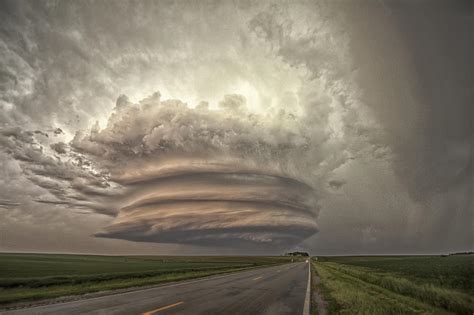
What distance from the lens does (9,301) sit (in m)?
10.7

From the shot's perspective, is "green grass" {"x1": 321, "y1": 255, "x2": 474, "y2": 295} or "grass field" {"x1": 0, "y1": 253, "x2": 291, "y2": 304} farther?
"green grass" {"x1": 321, "y1": 255, "x2": 474, "y2": 295}

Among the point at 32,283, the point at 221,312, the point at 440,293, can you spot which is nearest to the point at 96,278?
the point at 32,283

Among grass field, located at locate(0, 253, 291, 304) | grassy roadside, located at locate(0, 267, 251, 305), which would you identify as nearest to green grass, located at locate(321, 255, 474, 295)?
grassy roadside, located at locate(0, 267, 251, 305)

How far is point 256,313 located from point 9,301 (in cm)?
946

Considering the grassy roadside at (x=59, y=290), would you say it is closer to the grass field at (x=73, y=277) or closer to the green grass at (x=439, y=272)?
the grass field at (x=73, y=277)

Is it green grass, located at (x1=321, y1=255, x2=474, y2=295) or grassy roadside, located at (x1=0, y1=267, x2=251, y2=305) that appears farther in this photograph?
green grass, located at (x1=321, y1=255, x2=474, y2=295)

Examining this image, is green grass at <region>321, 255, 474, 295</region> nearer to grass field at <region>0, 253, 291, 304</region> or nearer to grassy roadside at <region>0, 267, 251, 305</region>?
grassy roadside at <region>0, 267, 251, 305</region>

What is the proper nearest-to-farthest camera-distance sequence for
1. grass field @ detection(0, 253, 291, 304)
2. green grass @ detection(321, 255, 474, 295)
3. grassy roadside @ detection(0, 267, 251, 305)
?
grassy roadside @ detection(0, 267, 251, 305) < grass field @ detection(0, 253, 291, 304) < green grass @ detection(321, 255, 474, 295)

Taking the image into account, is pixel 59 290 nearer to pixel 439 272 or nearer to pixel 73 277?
pixel 73 277

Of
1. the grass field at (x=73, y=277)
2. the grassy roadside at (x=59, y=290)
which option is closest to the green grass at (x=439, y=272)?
the grassy roadside at (x=59, y=290)

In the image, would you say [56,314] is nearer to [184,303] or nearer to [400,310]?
[184,303]

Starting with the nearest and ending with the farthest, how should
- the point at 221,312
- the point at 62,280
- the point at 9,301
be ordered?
the point at 221,312 < the point at 9,301 < the point at 62,280

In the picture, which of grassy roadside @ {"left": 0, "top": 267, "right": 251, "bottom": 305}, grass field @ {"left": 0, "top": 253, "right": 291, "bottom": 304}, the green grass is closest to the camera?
grassy roadside @ {"left": 0, "top": 267, "right": 251, "bottom": 305}

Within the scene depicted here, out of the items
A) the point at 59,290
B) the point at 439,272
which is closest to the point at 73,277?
the point at 59,290
